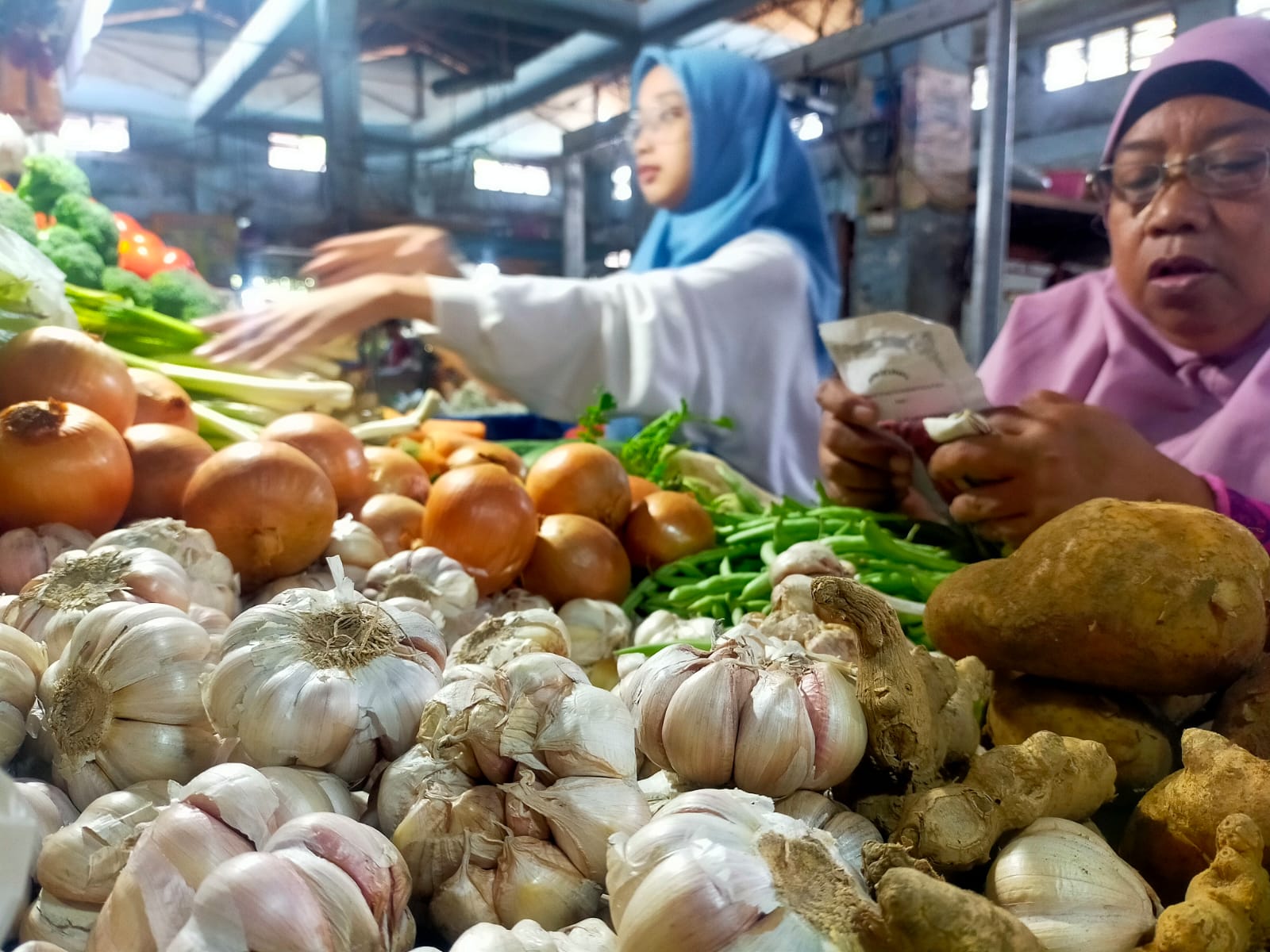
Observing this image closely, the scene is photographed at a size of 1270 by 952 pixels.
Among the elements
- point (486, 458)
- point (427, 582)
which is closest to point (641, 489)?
point (486, 458)

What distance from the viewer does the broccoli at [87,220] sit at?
2.70m

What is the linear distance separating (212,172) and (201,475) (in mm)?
2284

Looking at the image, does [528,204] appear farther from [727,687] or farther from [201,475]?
[727,687]

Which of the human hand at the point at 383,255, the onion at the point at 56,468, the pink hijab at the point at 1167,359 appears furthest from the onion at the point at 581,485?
the human hand at the point at 383,255

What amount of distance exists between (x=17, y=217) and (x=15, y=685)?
1961 mm

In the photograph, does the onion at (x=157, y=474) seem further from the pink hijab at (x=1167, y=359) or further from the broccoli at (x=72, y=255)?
the pink hijab at (x=1167, y=359)

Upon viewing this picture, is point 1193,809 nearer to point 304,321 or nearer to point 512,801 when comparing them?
point 512,801

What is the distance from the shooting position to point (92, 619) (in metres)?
0.82

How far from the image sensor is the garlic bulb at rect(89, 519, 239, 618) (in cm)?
119

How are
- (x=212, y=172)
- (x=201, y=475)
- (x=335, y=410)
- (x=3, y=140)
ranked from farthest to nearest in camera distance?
(x=212, y=172) < (x=3, y=140) < (x=335, y=410) < (x=201, y=475)

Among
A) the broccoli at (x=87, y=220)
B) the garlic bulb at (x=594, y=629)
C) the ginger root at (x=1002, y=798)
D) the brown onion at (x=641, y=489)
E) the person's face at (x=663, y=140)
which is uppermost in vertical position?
the person's face at (x=663, y=140)

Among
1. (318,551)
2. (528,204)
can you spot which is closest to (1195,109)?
(318,551)

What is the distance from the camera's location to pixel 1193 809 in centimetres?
76

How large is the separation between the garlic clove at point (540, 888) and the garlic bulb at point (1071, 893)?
0.33m
